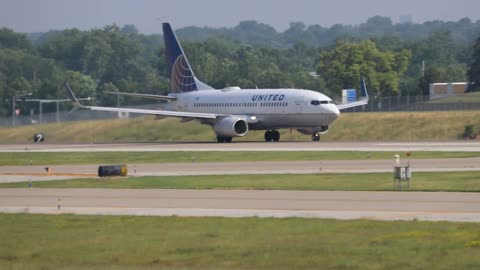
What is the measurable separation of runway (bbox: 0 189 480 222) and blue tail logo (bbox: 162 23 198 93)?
49830mm

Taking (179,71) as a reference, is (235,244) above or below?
below

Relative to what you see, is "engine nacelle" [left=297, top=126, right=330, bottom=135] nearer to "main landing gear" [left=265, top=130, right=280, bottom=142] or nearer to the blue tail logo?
"main landing gear" [left=265, top=130, right=280, bottom=142]

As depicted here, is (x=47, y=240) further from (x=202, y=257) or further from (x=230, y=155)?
(x=230, y=155)

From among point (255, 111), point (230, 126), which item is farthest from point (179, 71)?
point (230, 126)

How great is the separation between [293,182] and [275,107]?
37.4m

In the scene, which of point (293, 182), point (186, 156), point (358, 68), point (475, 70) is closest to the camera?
point (293, 182)

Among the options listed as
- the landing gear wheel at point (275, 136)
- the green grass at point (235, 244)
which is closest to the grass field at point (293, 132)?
the landing gear wheel at point (275, 136)

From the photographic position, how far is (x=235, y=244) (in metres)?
25.0

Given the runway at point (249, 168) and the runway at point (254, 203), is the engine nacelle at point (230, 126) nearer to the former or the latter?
the runway at point (249, 168)

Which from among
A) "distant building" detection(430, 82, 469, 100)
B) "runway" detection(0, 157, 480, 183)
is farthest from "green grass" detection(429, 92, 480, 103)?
"runway" detection(0, 157, 480, 183)

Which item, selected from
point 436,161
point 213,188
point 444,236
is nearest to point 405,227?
point 444,236

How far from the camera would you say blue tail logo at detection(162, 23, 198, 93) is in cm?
8850

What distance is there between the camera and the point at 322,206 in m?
31.8

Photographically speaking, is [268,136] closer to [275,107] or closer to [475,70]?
[275,107]
